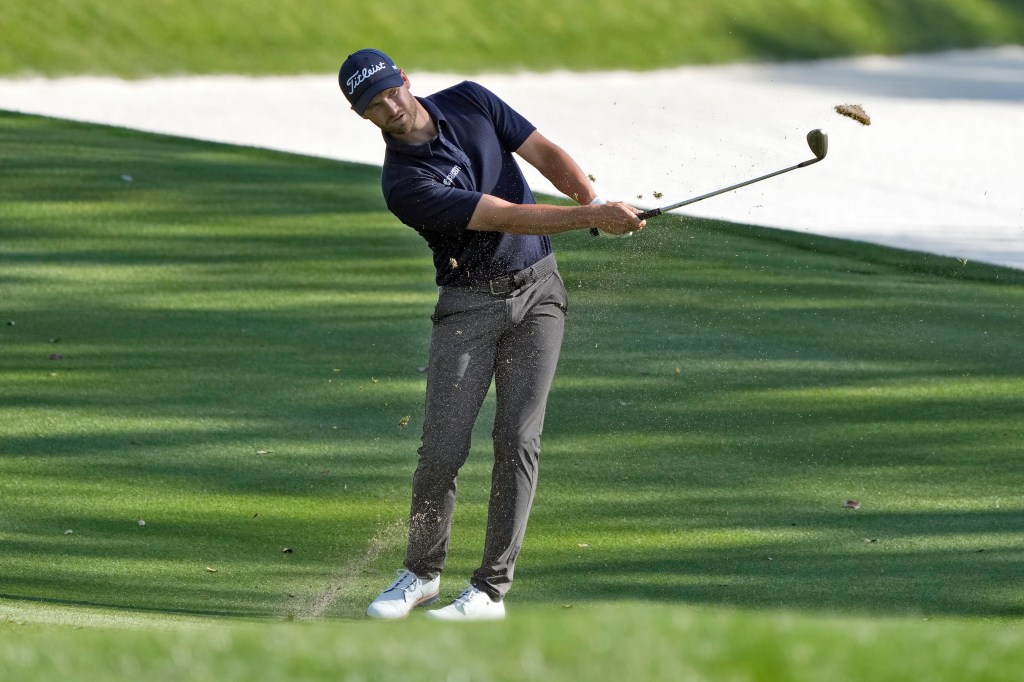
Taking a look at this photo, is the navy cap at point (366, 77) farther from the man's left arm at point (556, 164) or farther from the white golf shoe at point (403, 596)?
the white golf shoe at point (403, 596)

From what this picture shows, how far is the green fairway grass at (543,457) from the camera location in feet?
11.7

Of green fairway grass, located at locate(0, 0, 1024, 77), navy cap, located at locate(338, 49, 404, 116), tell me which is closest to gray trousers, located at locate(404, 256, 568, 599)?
navy cap, located at locate(338, 49, 404, 116)

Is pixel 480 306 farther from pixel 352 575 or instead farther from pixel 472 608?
pixel 352 575

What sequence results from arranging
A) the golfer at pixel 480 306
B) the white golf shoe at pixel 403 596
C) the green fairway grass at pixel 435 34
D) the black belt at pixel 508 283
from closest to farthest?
the golfer at pixel 480 306 < the black belt at pixel 508 283 < the white golf shoe at pixel 403 596 < the green fairway grass at pixel 435 34

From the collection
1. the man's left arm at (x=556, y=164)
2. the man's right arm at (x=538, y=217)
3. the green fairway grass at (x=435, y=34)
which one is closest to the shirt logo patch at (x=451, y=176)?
the man's right arm at (x=538, y=217)


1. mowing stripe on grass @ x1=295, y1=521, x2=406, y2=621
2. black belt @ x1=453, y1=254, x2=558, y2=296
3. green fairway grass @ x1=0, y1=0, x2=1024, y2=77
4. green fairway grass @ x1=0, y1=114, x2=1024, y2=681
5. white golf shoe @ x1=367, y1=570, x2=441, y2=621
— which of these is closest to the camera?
green fairway grass @ x1=0, y1=114, x2=1024, y2=681

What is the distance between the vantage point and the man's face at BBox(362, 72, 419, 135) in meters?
4.81

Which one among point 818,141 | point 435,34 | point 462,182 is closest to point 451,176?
point 462,182

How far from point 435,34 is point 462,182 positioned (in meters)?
20.6

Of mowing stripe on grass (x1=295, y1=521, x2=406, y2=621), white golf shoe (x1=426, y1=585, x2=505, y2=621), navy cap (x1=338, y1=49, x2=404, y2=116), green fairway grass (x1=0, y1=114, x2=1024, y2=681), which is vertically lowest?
mowing stripe on grass (x1=295, y1=521, x2=406, y2=621)

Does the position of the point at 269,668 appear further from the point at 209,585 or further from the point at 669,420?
the point at 669,420

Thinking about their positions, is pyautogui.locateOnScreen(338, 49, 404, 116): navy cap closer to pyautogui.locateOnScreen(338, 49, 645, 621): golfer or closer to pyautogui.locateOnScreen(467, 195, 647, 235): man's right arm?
pyautogui.locateOnScreen(338, 49, 645, 621): golfer

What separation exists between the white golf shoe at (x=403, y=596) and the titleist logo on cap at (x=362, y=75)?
1.58 meters

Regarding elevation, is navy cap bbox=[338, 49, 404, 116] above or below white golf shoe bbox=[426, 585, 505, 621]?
above
